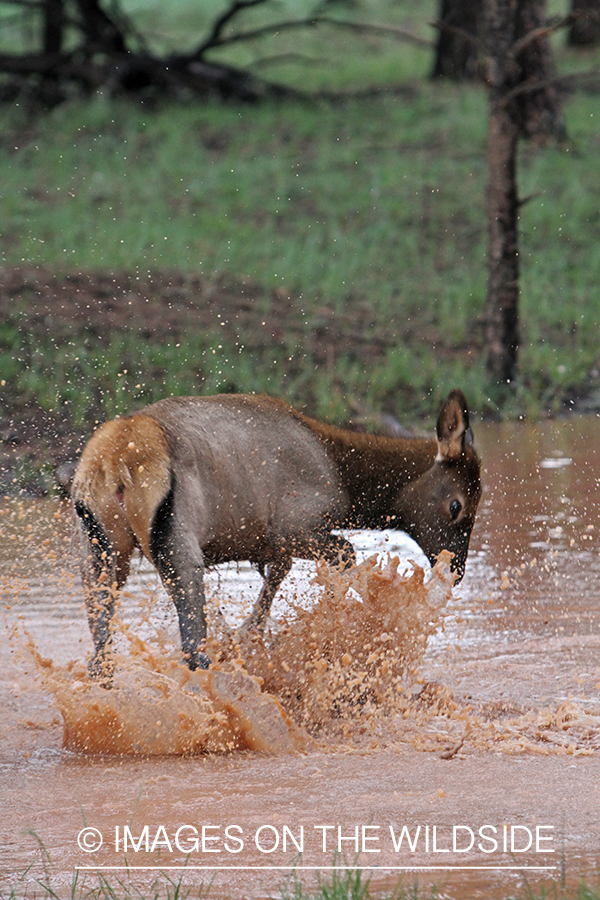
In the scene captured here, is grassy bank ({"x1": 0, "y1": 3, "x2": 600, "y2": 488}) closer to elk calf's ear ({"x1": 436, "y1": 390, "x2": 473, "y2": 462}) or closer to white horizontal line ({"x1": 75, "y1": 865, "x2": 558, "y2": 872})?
elk calf's ear ({"x1": 436, "y1": 390, "x2": 473, "y2": 462})

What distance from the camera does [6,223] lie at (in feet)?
51.0

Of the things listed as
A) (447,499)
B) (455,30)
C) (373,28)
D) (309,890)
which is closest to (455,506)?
(447,499)

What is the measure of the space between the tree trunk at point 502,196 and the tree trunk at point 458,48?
10.3 m

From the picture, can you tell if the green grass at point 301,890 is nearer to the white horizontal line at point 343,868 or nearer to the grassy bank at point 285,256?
the white horizontal line at point 343,868

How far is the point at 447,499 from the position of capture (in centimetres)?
567

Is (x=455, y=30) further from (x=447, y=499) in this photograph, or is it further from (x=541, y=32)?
(x=447, y=499)

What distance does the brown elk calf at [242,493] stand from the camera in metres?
4.82

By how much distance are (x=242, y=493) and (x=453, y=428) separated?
1.02 m

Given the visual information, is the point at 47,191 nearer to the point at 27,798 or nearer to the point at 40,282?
the point at 40,282

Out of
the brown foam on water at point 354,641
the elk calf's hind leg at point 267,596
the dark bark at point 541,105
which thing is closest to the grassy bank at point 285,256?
the dark bark at point 541,105

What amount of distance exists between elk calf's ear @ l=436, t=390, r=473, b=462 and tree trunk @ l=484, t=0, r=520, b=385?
645cm

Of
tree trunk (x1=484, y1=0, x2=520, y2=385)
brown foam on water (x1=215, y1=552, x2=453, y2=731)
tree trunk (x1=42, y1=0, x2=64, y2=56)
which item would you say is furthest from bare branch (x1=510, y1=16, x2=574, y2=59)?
tree trunk (x1=42, y1=0, x2=64, y2=56)

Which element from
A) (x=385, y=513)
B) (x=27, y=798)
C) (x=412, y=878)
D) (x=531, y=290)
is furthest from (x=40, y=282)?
(x=412, y=878)

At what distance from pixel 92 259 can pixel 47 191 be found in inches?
154
